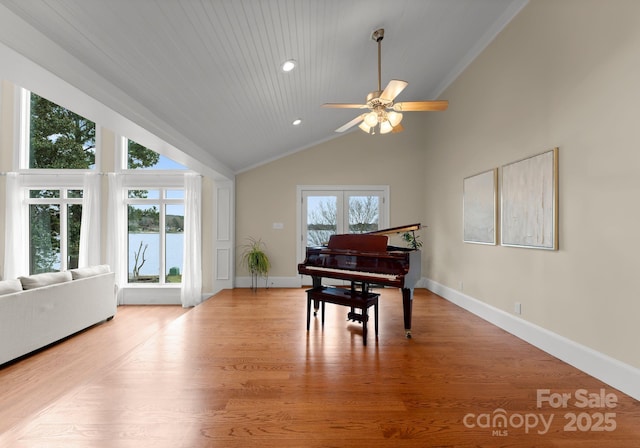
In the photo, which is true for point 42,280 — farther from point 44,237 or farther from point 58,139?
point 58,139

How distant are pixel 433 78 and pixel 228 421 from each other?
215 inches

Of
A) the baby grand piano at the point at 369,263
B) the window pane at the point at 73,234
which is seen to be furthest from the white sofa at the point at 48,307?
the baby grand piano at the point at 369,263

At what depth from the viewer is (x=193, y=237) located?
20.7 ft

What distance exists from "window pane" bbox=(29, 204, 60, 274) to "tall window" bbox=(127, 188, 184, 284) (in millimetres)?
1502

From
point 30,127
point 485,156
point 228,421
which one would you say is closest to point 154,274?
point 30,127

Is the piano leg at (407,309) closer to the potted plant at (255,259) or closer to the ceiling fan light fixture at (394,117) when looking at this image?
the ceiling fan light fixture at (394,117)

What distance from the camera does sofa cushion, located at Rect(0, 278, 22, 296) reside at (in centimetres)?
331

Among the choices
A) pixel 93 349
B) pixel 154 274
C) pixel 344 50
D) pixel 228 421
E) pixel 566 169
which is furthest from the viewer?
pixel 154 274

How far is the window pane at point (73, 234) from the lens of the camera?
648cm

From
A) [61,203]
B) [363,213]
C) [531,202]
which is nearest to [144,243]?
[61,203]

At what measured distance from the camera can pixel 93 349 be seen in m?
3.82

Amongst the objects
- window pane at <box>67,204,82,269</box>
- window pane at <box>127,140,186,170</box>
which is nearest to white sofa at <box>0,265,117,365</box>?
window pane at <box>67,204,82,269</box>

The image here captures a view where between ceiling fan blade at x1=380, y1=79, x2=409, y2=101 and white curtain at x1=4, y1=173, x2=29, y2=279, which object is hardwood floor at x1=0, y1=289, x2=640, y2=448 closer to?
ceiling fan blade at x1=380, y1=79, x2=409, y2=101

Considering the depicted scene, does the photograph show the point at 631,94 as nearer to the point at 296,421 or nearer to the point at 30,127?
the point at 296,421
